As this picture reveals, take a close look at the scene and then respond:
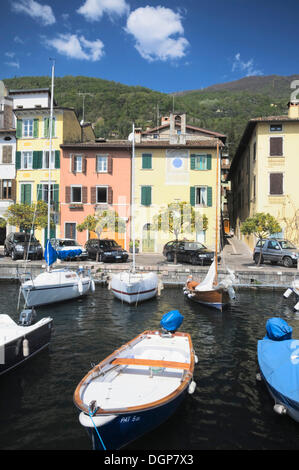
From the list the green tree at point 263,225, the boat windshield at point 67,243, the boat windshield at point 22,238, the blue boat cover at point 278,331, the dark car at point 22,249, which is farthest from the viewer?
the boat windshield at point 22,238

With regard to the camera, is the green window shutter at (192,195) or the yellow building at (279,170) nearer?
the yellow building at (279,170)

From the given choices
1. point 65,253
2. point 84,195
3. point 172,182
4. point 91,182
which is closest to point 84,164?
point 91,182

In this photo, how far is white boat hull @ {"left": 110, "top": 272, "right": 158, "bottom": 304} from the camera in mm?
18562

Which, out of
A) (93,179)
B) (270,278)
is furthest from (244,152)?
(270,278)

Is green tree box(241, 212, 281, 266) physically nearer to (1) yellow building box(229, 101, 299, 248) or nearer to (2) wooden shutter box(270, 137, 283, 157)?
(1) yellow building box(229, 101, 299, 248)

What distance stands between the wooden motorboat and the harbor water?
2.21 ft

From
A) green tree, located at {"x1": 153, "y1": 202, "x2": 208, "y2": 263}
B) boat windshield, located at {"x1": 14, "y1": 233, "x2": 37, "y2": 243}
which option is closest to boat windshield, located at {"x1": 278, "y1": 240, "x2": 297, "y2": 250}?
green tree, located at {"x1": 153, "y1": 202, "x2": 208, "y2": 263}

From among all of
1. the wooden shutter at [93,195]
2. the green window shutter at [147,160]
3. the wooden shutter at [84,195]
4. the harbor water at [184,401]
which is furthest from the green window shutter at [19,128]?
the harbor water at [184,401]

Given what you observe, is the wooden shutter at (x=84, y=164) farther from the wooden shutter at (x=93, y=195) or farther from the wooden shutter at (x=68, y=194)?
the wooden shutter at (x=68, y=194)

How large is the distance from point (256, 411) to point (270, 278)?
15.8m

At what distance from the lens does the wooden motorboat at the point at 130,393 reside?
233 inches

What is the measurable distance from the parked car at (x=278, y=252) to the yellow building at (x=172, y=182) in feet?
31.0
